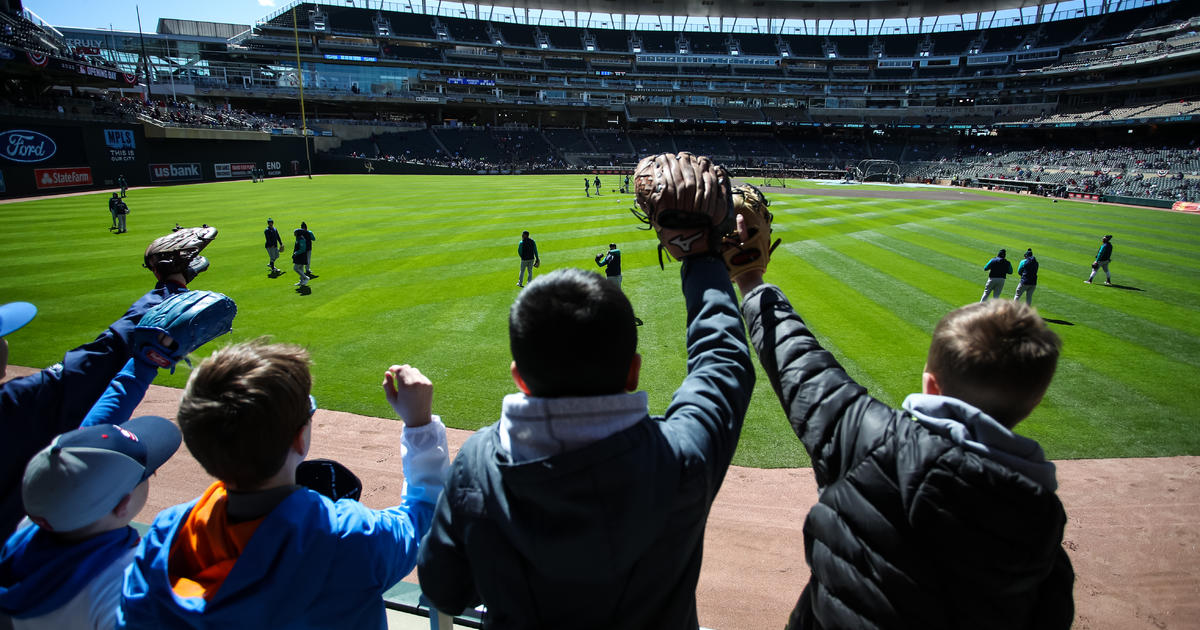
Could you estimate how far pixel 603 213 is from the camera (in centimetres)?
2642

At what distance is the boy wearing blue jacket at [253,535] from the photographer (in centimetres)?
156

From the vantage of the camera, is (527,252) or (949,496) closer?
(949,496)

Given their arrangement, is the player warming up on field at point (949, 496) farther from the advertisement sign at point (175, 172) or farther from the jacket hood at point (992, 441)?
the advertisement sign at point (175, 172)

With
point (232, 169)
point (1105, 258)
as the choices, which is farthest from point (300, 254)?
point (232, 169)

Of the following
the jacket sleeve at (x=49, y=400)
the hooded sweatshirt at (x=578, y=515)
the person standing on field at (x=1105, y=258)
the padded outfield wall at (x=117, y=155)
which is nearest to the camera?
the hooded sweatshirt at (x=578, y=515)

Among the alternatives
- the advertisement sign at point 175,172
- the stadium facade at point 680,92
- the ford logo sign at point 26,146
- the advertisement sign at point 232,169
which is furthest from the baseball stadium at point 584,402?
the stadium facade at point 680,92

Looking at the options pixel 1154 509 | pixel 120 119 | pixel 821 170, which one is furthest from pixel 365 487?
pixel 821 170

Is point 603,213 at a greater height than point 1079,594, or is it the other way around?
point 603,213

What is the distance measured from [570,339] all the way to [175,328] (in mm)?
2421

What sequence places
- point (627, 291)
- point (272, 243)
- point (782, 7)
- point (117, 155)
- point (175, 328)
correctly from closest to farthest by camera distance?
point (175, 328)
point (627, 291)
point (272, 243)
point (117, 155)
point (782, 7)

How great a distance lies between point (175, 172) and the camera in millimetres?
38375

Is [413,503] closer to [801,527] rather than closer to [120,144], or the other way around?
[801,527]

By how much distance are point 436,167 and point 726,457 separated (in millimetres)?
58233

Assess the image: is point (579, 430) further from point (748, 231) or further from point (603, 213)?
point (603, 213)
